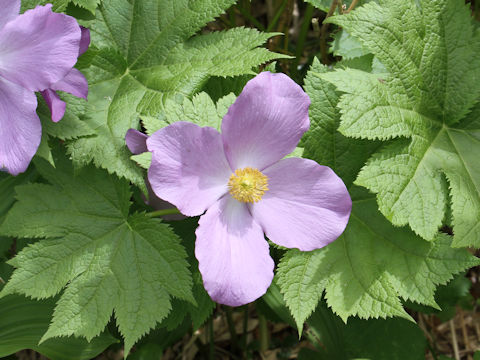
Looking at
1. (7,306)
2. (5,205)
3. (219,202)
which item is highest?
(219,202)

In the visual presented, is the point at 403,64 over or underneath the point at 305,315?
over

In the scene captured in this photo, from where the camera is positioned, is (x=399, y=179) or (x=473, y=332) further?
(x=473, y=332)

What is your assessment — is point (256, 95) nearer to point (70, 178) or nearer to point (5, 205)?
point (70, 178)

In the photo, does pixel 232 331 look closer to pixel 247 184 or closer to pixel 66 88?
pixel 247 184

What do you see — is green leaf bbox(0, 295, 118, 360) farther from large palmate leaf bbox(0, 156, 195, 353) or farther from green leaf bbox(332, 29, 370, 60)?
green leaf bbox(332, 29, 370, 60)

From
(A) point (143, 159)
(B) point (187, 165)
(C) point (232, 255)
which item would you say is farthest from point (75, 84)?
(C) point (232, 255)

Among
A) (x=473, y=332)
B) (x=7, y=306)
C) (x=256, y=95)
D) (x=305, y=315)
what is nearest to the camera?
(x=256, y=95)

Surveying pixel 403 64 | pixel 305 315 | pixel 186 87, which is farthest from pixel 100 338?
pixel 403 64

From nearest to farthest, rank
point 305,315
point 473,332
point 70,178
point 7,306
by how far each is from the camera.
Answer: point 305,315 < point 70,178 < point 7,306 < point 473,332
